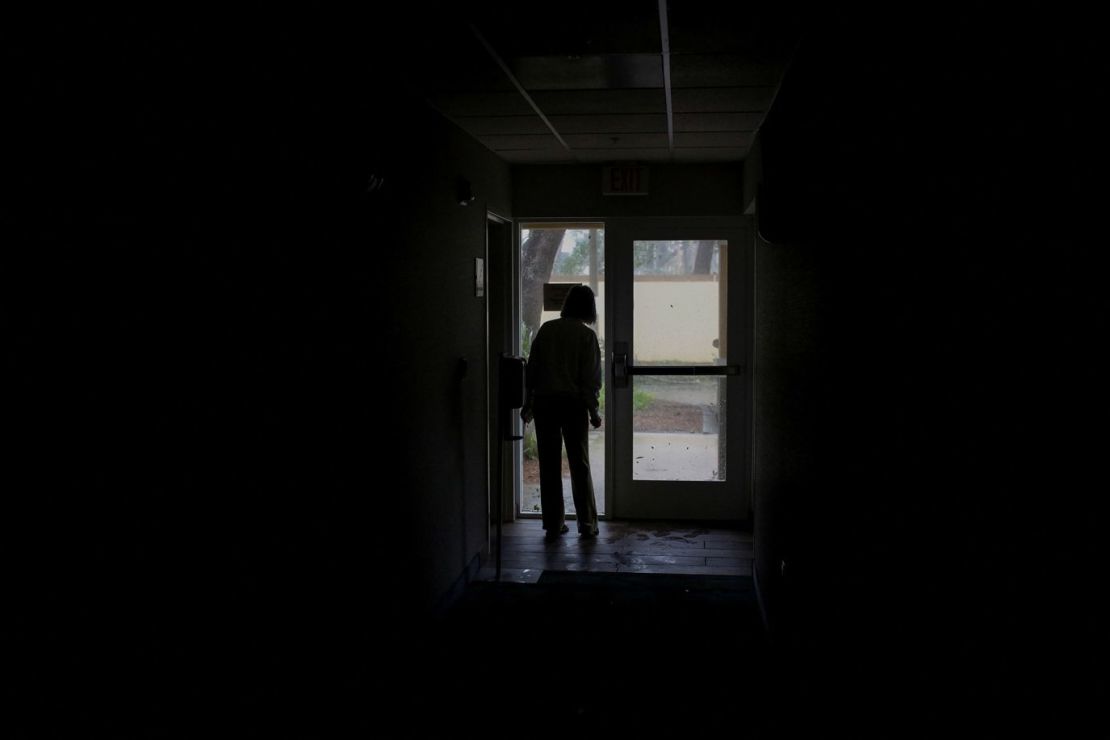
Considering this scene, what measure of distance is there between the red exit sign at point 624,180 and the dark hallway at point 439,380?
1.61 metres

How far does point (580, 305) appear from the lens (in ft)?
16.8

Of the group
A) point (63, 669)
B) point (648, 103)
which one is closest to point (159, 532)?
point (63, 669)

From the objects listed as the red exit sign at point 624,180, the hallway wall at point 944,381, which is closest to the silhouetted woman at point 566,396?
the red exit sign at point 624,180

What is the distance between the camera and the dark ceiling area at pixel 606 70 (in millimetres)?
2629

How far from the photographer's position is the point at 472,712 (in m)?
2.91

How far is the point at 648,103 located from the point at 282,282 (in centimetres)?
207

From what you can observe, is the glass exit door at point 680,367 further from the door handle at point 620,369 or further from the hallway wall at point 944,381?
the hallway wall at point 944,381

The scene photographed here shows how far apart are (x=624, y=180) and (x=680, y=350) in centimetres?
109

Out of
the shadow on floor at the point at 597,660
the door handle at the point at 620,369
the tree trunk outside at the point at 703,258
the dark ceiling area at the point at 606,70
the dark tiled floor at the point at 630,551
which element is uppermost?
the dark ceiling area at the point at 606,70

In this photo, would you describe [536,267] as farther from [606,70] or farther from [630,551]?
[606,70]

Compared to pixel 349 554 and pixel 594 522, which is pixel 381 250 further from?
pixel 594 522

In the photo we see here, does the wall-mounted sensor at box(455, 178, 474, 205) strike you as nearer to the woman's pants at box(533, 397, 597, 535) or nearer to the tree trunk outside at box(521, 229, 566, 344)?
the woman's pants at box(533, 397, 597, 535)

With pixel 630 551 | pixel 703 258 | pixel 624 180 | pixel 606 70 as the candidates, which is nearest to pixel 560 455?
pixel 630 551

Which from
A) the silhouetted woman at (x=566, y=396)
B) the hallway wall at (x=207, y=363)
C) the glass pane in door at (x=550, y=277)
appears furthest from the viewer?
the glass pane in door at (x=550, y=277)
